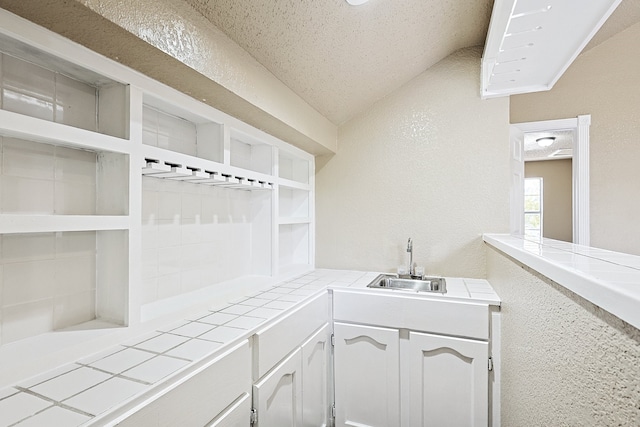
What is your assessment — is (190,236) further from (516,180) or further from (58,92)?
(516,180)

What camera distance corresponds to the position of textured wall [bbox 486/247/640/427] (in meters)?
0.47

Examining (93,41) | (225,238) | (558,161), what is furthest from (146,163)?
(558,161)

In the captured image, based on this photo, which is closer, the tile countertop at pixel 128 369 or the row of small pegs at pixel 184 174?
the tile countertop at pixel 128 369

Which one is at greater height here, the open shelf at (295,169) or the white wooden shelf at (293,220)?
the open shelf at (295,169)

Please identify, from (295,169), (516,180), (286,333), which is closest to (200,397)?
(286,333)

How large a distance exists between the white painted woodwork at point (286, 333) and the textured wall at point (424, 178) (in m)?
0.75

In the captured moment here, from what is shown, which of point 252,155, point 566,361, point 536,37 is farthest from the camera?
point 252,155

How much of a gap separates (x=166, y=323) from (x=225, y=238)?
709mm

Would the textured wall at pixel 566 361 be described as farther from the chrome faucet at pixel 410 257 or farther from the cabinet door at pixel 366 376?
the chrome faucet at pixel 410 257

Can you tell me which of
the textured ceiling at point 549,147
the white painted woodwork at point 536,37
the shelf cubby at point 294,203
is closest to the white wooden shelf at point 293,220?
the shelf cubby at point 294,203

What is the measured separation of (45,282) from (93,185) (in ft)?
1.18

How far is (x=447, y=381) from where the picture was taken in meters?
1.72

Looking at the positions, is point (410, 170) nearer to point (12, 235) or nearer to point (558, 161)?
point (12, 235)

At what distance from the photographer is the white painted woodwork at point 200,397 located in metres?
0.80
